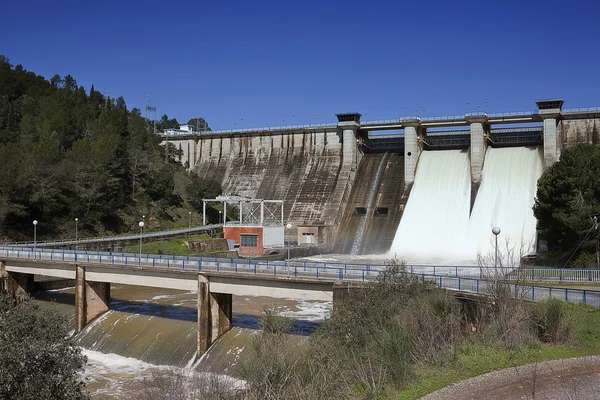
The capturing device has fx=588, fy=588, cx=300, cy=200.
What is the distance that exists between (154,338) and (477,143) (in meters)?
40.4

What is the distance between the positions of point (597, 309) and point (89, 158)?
5411cm

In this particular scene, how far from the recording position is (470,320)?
21.0m

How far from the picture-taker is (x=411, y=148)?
62.2m

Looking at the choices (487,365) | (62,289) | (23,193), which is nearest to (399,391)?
(487,365)

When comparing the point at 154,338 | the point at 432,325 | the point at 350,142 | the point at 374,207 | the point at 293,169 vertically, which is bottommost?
the point at 154,338

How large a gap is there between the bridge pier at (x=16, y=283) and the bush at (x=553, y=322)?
3399 cm

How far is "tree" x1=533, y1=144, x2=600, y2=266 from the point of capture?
38.2 metres

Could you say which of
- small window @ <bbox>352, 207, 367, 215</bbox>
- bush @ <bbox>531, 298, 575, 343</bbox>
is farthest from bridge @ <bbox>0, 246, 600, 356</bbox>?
small window @ <bbox>352, 207, 367, 215</bbox>

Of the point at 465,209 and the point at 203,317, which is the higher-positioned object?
the point at 465,209

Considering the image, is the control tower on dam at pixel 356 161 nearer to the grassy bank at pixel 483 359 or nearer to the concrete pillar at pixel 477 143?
the concrete pillar at pixel 477 143

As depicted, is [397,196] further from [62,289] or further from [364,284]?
[364,284]

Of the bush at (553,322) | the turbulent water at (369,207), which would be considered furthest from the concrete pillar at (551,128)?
the bush at (553,322)

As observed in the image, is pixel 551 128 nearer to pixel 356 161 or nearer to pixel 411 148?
pixel 411 148

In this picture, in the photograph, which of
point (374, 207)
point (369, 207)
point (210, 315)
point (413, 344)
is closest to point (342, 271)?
point (210, 315)
